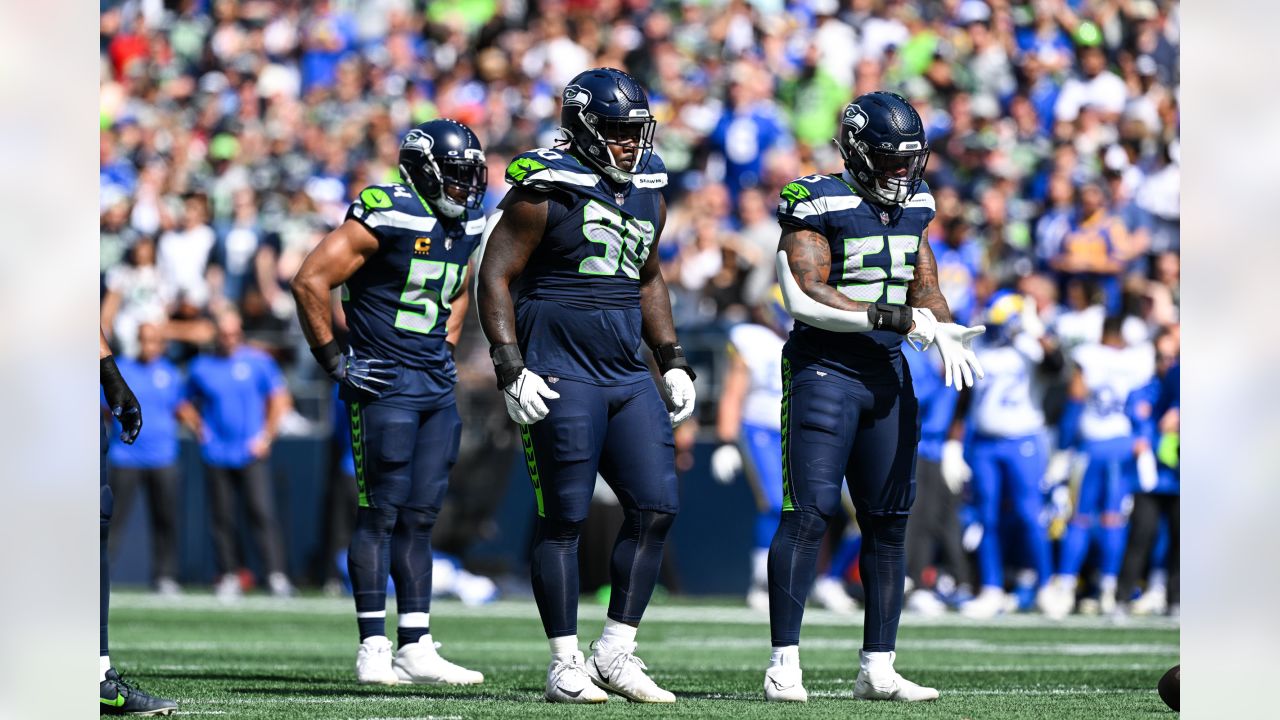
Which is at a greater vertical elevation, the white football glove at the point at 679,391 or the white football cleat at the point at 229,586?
the white football glove at the point at 679,391

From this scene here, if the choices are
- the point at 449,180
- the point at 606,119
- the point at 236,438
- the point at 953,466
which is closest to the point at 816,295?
the point at 606,119

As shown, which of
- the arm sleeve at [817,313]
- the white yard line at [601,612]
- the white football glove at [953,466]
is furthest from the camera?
the white football glove at [953,466]

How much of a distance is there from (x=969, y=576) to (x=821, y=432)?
763 centimetres

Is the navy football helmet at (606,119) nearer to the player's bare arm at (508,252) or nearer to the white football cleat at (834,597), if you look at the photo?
the player's bare arm at (508,252)

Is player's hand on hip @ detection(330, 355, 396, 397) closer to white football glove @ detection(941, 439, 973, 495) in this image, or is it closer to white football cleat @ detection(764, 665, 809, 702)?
white football cleat @ detection(764, 665, 809, 702)

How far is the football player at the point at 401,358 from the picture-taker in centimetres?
831

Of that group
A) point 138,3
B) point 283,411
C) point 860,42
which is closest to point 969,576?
point 283,411

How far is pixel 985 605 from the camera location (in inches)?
540

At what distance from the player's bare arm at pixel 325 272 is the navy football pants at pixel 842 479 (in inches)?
78.8

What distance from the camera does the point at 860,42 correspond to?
64.0ft

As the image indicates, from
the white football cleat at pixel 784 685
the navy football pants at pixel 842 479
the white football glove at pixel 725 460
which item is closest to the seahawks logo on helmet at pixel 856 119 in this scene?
the navy football pants at pixel 842 479

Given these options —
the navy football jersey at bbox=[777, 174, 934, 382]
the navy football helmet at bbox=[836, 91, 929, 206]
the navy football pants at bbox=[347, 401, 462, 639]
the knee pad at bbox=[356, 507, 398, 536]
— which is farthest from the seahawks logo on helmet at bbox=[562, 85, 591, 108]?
the knee pad at bbox=[356, 507, 398, 536]

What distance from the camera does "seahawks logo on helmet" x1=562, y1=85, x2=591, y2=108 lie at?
23.6ft
